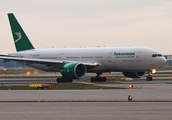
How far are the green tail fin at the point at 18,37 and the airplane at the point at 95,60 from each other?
6.65ft

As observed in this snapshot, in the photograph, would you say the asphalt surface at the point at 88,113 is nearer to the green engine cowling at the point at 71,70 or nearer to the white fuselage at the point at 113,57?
the green engine cowling at the point at 71,70

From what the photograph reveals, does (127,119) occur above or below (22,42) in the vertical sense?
below

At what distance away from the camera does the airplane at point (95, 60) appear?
4641 centimetres

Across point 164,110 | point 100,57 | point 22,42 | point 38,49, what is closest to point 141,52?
point 100,57

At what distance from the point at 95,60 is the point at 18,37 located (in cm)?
1645

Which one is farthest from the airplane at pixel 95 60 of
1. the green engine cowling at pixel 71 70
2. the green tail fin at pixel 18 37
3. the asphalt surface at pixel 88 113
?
the asphalt surface at pixel 88 113

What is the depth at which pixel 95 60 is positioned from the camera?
163ft

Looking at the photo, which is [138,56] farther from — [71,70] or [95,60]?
[71,70]

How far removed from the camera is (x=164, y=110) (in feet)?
56.3

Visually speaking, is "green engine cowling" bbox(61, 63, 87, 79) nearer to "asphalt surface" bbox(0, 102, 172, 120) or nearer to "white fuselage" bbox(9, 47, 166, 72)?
"white fuselage" bbox(9, 47, 166, 72)

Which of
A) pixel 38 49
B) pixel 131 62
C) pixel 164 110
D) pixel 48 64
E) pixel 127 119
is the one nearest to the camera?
pixel 127 119

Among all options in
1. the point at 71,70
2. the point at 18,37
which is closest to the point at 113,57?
the point at 71,70

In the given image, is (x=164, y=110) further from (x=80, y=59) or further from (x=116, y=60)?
(x=80, y=59)

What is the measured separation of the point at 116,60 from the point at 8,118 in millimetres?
33681
